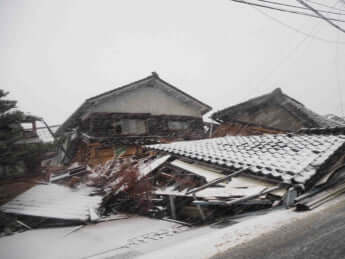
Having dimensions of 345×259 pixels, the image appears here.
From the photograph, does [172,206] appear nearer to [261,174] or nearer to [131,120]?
[261,174]

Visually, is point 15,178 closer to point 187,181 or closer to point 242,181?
point 187,181

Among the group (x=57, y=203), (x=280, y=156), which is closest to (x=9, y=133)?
(x=57, y=203)

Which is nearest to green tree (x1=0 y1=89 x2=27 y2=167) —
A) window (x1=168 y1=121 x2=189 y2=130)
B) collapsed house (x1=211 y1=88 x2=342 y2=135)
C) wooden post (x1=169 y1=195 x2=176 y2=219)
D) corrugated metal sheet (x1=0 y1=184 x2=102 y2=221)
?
corrugated metal sheet (x1=0 y1=184 x2=102 y2=221)

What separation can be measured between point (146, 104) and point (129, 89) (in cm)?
199

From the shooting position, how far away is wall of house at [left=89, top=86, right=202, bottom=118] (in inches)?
596

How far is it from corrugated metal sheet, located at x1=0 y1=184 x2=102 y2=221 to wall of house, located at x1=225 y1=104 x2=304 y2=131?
12215 millimetres

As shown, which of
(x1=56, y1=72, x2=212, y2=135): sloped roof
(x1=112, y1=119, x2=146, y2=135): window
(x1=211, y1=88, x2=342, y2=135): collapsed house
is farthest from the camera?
(x1=112, y1=119, x2=146, y2=135): window

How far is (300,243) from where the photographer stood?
1759 millimetres

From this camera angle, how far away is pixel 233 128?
15.2 metres

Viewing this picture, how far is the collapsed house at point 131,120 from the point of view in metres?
13.8

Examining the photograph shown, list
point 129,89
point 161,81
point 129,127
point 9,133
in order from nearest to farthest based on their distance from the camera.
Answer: point 9,133 < point 129,127 < point 129,89 < point 161,81

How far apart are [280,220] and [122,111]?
14585 mm

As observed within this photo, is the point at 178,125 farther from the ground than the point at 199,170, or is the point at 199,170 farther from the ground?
the point at 178,125

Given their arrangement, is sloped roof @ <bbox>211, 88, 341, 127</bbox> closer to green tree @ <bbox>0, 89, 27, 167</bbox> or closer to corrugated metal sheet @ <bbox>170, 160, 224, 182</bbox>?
corrugated metal sheet @ <bbox>170, 160, 224, 182</bbox>
